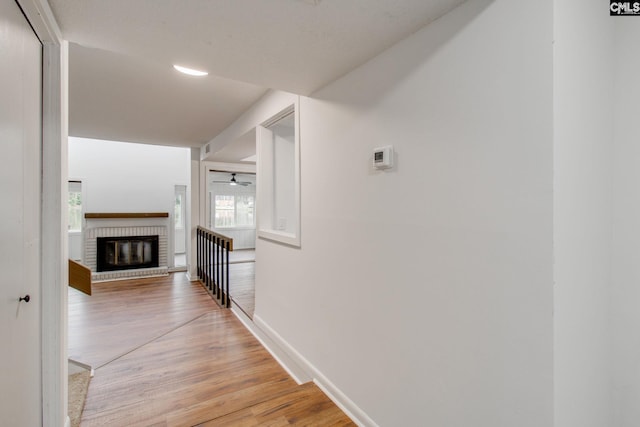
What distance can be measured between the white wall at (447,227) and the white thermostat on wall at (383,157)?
0.04 m

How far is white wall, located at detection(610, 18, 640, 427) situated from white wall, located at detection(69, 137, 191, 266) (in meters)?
6.24

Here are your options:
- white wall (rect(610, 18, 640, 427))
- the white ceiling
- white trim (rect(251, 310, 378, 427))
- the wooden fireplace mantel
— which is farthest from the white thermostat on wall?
the wooden fireplace mantel

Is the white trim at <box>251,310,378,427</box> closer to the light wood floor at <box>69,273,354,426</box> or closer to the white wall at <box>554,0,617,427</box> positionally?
the light wood floor at <box>69,273,354,426</box>

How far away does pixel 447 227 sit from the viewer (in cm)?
124

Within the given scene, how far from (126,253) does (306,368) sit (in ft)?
16.6

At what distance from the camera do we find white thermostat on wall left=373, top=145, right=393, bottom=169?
1.48m

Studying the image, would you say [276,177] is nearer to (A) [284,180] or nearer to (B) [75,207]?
(A) [284,180]

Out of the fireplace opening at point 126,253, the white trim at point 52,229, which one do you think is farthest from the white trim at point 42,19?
the fireplace opening at point 126,253

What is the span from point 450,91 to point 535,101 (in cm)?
33

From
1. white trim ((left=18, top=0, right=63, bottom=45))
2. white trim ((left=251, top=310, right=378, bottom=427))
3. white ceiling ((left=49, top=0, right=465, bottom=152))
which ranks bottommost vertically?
white trim ((left=251, top=310, right=378, bottom=427))

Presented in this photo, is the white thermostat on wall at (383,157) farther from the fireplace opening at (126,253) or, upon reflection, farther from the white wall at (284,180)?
the fireplace opening at (126,253)

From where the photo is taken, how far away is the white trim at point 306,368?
5.55ft

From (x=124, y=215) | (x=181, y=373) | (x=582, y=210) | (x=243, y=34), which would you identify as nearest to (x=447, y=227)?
(x=582, y=210)

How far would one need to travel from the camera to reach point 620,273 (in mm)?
1122
